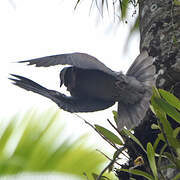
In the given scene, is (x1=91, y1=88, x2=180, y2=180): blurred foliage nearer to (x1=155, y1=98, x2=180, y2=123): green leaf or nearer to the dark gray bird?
(x1=155, y1=98, x2=180, y2=123): green leaf

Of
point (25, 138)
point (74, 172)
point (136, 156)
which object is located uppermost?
point (136, 156)

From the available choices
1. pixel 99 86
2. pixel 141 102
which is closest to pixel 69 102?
pixel 99 86

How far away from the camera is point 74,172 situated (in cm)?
203

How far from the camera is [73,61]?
1454 millimetres

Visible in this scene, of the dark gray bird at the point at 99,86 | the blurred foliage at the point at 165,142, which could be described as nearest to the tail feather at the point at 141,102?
the dark gray bird at the point at 99,86

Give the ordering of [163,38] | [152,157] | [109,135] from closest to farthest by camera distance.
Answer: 1. [152,157]
2. [109,135]
3. [163,38]

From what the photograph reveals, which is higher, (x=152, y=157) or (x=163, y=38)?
(x=163, y=38)

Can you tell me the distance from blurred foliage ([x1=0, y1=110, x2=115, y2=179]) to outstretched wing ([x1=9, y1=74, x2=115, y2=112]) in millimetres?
393

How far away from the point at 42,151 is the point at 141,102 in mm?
545

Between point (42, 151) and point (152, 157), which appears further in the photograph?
point (42, 151)

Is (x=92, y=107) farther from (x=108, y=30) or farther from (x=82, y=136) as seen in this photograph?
(x=108, y=30)

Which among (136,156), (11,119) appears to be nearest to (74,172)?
(11,119)

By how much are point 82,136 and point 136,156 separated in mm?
660

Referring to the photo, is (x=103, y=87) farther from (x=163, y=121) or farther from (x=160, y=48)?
(x=163, y=121)
